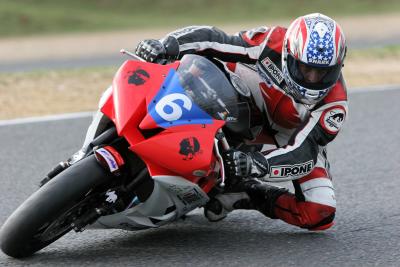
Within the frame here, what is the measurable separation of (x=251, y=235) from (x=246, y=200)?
0.23 m

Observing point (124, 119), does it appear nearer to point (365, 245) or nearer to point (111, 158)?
point (111, 158)

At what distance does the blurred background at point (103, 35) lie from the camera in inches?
401

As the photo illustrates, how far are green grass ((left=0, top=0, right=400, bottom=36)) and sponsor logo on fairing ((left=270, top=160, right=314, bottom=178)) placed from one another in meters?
17.0

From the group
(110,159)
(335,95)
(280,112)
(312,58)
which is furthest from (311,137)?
(110,159)

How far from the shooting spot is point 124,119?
13.2ft

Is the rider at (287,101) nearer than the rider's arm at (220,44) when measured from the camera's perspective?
Yes

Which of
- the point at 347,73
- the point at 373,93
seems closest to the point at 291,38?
the point at 373,93

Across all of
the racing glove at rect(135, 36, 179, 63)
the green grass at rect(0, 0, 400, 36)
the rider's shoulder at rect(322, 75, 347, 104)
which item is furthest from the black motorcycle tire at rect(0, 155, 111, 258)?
the green grass at rect(0, 0, 400, 36)

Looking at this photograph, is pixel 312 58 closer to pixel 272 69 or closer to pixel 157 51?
pixel 272 69

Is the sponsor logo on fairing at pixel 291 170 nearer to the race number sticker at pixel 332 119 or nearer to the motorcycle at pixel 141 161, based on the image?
the race number sticker at pixel 332 119

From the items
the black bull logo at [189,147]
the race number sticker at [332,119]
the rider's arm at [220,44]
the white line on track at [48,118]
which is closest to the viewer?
the black bull logo at [189,147]

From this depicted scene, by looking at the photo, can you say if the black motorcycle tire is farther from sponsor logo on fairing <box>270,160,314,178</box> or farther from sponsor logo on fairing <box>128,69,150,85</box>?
sponsor logo on fairing <box>270,160,314,178</box>

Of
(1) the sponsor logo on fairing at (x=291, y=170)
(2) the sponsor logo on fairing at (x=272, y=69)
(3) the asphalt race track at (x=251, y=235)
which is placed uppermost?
(2) the sponsor logo on fairing at (x=272, y=69)

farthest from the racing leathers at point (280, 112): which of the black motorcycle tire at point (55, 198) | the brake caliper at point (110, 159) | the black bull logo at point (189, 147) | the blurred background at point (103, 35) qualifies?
the blurred background at point (103, 35)
